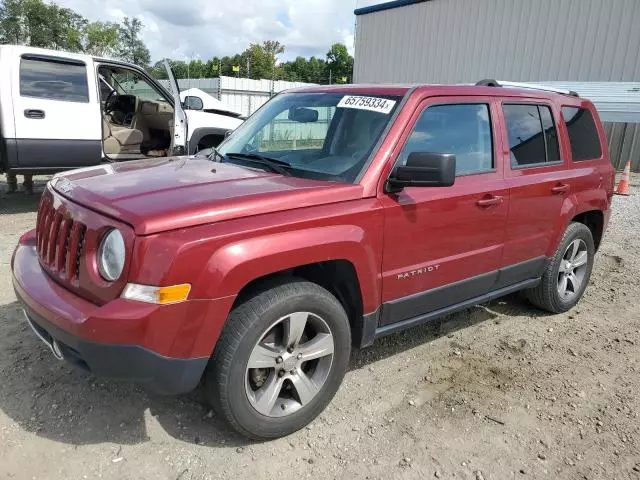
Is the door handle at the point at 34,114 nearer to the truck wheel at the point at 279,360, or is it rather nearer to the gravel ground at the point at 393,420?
the gravel ground at the point at 393,420

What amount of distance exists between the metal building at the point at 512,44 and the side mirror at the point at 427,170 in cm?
1370

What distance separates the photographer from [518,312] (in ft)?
15.1

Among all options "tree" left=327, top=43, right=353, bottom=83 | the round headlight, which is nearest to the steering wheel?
the round headlight

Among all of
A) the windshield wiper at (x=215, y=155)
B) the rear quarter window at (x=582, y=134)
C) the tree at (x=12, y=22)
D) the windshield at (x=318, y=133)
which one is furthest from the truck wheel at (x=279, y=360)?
the tree at (x=12, y=22)

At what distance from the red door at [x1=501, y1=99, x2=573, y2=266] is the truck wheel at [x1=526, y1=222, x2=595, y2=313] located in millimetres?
280

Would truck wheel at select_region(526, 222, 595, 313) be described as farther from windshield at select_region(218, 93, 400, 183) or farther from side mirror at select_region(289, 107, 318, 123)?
side mirror at select_region(289, 107, 318, 123)

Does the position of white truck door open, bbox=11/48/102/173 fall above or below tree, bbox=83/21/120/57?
below

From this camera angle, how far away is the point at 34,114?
22.1 ft

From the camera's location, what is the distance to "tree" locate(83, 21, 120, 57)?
1553 inches

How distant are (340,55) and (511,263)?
9313cm

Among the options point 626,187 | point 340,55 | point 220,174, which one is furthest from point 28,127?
point 340,55

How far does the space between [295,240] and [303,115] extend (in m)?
1.44

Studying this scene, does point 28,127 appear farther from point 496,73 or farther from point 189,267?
point 496,73

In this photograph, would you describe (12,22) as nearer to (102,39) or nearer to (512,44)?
(102,39)
